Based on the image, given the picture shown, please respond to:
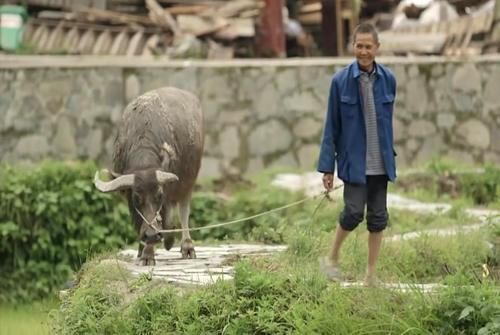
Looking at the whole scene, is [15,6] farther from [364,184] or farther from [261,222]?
[364,184]

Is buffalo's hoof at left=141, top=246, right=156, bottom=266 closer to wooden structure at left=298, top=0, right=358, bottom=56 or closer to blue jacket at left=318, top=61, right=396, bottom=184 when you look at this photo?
blue jacket at left=318, top=61, right=396, bottom=184

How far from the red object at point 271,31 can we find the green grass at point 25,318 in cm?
581

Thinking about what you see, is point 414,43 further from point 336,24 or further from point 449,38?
point 336,24

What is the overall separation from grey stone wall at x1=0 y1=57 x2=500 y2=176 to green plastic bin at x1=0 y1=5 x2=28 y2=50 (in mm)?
1560

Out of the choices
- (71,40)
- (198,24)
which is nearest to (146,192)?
(198,24)

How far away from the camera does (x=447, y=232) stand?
895 centimetres

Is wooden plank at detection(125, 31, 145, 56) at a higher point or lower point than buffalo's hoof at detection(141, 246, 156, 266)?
higher

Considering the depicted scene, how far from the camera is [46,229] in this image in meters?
11.4

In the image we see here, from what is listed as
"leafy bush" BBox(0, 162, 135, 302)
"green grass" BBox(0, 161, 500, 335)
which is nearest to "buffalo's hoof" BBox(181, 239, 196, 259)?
"green grass" BBox(0, 161, 500, 335)

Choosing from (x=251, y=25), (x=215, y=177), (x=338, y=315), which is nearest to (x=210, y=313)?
(x=338, y=315)

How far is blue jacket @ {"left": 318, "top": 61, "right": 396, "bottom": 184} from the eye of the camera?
6.86 m

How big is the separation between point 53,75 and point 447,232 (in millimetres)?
6365

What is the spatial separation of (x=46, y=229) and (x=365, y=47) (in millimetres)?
5579

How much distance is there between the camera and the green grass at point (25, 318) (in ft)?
30.4
